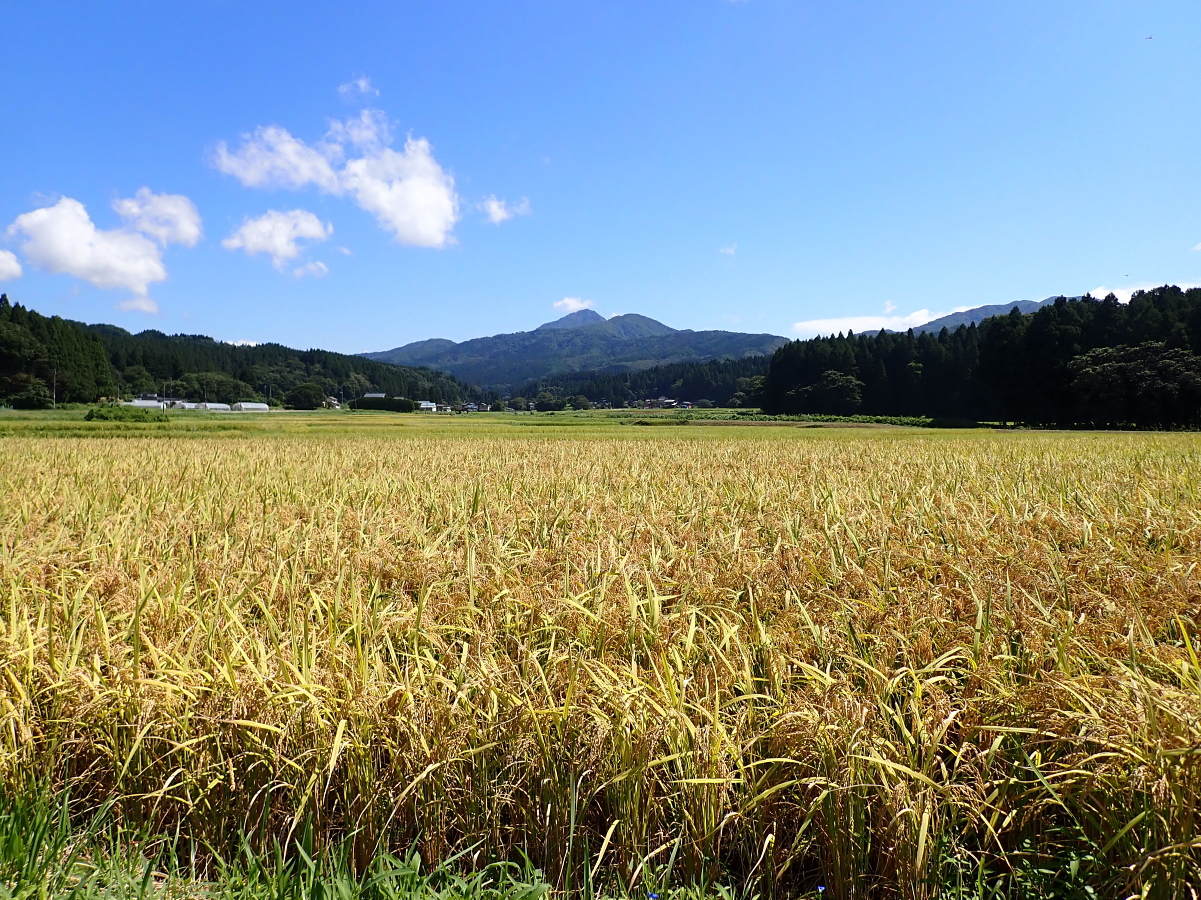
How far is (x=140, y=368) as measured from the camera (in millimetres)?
137500

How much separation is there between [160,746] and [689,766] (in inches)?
80.8

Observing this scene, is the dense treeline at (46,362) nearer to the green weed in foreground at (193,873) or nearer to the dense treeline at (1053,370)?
the green weed in foreground at (193,873)

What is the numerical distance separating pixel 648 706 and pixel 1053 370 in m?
72.2

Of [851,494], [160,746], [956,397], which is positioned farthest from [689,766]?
[956,397]

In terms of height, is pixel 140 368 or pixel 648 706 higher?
pixel 140 368

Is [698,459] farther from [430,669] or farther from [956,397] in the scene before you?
[956,397]

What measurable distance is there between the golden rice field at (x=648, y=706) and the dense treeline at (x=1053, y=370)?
6041 cm

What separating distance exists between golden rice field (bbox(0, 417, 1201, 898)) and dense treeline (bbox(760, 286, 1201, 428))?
60.4 m

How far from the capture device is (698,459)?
13.9 meters

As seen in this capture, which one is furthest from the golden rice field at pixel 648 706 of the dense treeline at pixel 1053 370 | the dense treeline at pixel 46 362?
the dense treeline at pixel 46 362

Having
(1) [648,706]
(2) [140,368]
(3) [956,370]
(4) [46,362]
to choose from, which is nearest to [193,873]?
(1) [648,706]

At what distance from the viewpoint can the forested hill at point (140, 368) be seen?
281ft

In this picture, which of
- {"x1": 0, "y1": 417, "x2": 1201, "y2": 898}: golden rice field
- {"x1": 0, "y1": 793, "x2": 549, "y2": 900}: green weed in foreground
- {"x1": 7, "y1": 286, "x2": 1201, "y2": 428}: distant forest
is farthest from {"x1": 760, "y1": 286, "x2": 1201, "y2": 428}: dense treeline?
{"x1": 0, "y1": 793, "x2": 549, "y2": 900}: green weed in foreground

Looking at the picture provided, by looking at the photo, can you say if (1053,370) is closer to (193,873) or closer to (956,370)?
(956,370)
